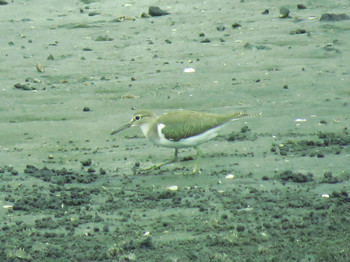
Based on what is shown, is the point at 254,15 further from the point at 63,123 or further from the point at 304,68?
the point at 63,123

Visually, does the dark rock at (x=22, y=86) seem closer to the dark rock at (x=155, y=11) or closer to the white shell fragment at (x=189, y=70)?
the white shell fragment at (x=189, y=70)

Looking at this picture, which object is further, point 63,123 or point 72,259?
point 63,123

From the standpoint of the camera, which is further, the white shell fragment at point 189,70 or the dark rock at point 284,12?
the dark rock at point 284,12

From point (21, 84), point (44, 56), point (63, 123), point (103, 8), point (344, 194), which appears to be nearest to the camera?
point (344, 194)

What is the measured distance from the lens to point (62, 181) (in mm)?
7566

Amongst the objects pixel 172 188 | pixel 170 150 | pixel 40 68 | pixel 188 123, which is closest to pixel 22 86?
pixel 40 68

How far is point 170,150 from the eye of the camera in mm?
8961

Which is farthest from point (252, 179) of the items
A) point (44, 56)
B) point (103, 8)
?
point (103, 8)

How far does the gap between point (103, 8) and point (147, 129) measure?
865cm

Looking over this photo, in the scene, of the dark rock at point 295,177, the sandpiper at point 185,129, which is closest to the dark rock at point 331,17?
the sandpiper at point 185,129

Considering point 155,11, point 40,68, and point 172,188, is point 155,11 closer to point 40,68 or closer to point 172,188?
point 40,68

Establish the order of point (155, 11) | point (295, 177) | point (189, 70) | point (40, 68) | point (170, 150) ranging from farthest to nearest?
point (155, 11) < point (40, 68) < point (189, 70) < point (170, 150) < point (295, 177)

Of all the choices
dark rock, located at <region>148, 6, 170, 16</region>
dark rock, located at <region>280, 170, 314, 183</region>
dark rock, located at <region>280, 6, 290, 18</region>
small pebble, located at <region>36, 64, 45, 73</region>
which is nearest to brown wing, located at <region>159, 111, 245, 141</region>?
dark rock, located at <region>280, 170, 314, 183</region>

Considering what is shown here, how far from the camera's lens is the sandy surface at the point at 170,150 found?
6.22 meters
